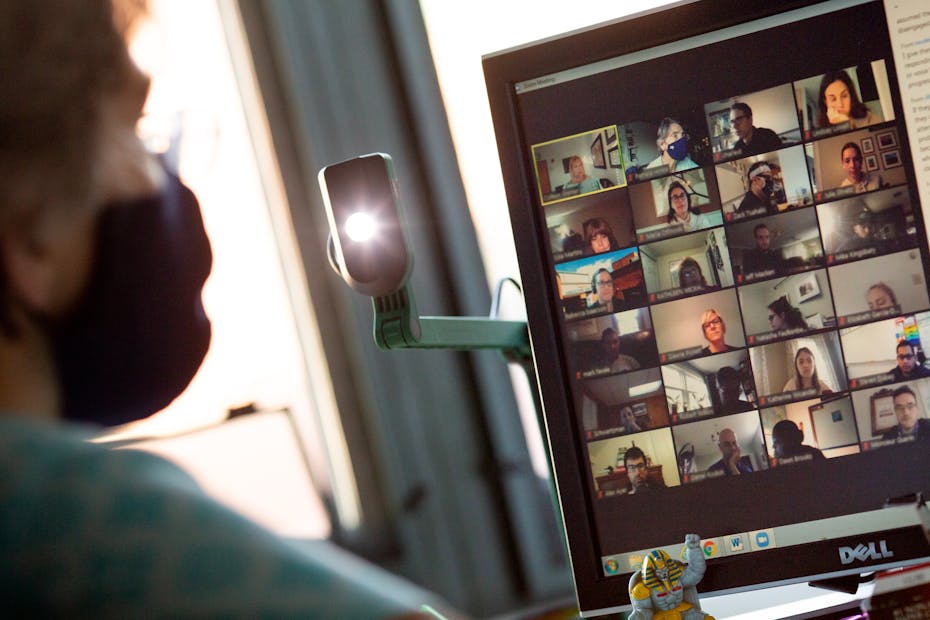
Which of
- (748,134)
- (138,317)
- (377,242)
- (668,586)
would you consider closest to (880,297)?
(748,134)

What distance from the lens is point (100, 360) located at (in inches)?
19.1

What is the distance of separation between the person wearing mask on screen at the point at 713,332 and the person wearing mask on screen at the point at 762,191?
86 millimetres

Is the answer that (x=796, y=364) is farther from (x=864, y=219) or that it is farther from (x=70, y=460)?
(x=70, y=460)

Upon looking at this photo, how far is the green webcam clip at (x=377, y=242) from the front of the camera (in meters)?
0.72

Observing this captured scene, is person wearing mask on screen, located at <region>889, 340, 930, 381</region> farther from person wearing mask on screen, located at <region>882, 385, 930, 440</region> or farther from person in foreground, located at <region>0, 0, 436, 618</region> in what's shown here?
person in foreground, located at <region>0, 0, 436, 618</region>

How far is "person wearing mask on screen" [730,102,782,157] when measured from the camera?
2.31 ft

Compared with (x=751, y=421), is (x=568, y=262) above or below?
above

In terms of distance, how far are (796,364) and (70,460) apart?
0.54 meters

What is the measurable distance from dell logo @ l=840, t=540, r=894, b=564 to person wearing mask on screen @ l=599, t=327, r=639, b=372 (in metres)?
0.22

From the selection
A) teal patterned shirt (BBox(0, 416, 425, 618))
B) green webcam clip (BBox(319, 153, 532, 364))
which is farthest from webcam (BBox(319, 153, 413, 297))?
Answer: teal patterned shirt (BBox(0, 416, 425, 618))

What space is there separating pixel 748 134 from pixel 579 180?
5.3 inches

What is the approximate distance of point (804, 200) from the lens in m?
0.70

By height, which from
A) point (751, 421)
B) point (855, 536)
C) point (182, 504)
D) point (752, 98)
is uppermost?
point (752, 98)

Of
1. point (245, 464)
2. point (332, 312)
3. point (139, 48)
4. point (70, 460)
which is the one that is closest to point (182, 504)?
point (70, 460)
